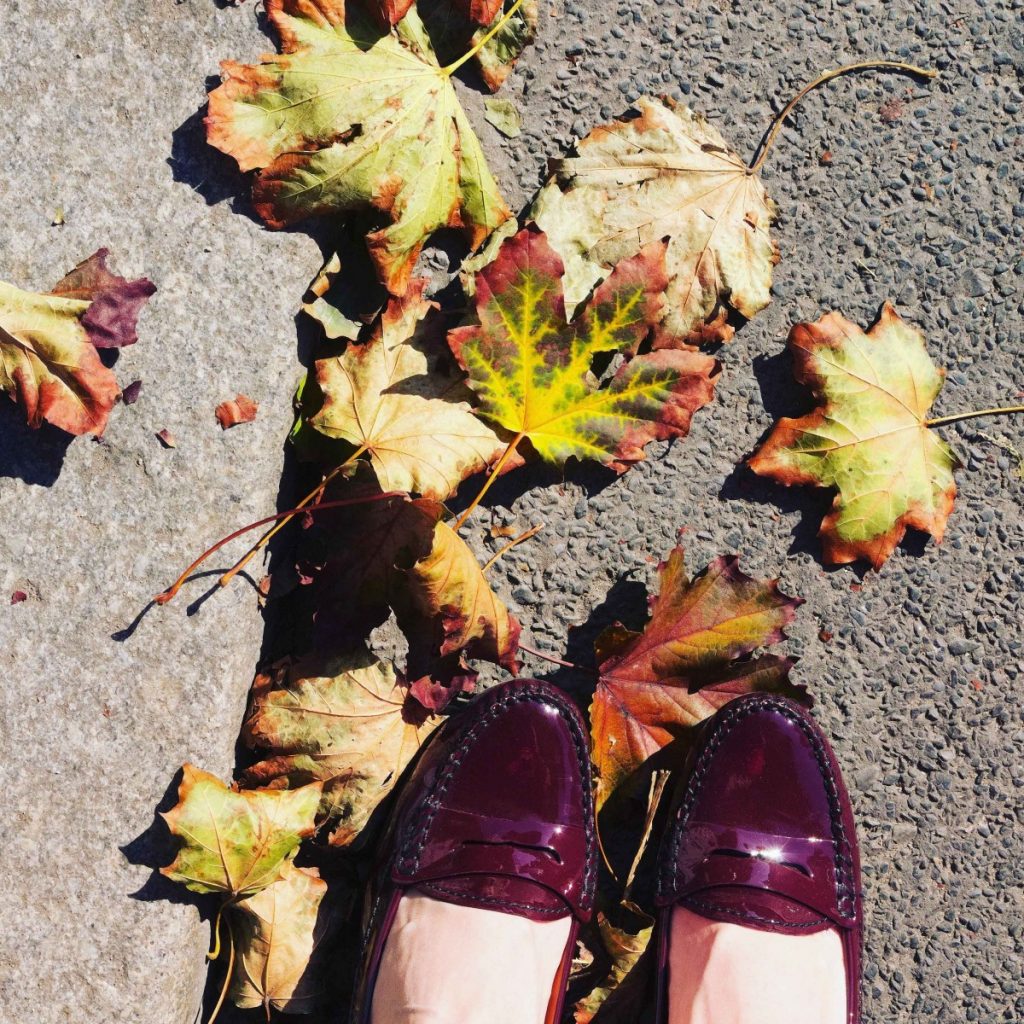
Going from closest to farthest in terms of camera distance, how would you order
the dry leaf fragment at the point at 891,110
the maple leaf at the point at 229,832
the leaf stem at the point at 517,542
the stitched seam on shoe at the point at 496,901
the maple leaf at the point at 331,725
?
the maple leaf at the point at 229,832 < the maple leaf at the point at 331,725 < the stitched seam on shoe at the point at 496,901 < the leaf stem at the point at 517,542 < the dry leaf fragment at the point at 891,110

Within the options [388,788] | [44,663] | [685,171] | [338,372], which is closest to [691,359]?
[685,171]

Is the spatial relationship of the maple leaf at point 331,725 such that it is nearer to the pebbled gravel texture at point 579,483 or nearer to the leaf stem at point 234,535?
the pebbled gravel texture at point 579,483

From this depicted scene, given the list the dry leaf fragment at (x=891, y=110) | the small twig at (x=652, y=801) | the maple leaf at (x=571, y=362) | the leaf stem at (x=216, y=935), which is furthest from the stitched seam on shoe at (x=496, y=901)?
the dry leaf fragment at (x=891, y=110)

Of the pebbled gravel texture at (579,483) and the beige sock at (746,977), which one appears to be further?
the beige sock at (746,977)

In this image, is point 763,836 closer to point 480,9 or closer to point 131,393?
point 131,393

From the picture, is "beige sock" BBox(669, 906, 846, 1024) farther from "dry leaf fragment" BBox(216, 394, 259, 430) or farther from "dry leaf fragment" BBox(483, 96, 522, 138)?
"dry leaf fragment" BBox(483, 96, 522, 138)

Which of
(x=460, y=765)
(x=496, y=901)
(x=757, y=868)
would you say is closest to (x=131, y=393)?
(x=460, y=765)

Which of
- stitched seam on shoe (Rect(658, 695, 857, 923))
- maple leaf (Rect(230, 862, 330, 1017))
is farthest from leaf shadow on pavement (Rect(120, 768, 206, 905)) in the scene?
stitched seam on shoe (Rect(658, 695, 857, 923))
